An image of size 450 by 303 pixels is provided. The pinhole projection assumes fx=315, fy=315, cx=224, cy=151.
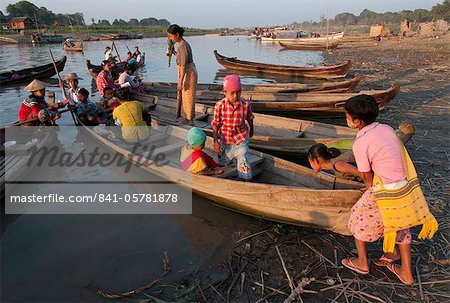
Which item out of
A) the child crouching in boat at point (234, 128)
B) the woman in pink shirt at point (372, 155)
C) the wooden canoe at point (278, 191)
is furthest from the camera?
the child crouching in boat at point (234, 128)

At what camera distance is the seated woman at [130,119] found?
6.33 metres

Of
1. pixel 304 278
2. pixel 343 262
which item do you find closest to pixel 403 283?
pixel 343 262

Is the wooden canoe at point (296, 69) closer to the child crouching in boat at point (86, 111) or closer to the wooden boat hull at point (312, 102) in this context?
the wooden boat hull at point (312, 102)

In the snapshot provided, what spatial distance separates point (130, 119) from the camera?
6.38 m

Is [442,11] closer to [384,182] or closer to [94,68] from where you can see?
[94,68]

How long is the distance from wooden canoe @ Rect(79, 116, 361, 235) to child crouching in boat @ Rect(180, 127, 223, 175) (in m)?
0.13

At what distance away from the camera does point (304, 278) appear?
3482mm

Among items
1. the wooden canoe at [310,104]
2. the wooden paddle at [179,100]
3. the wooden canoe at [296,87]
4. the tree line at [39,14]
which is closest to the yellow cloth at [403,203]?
the wooden paddle at [179,100]

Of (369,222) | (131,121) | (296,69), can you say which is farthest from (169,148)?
(296,69)

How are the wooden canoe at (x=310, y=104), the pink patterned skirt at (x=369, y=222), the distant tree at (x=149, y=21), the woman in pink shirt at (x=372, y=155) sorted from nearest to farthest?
the woman in pink shirt at (x=372, y=155) < the pink patterned skirt at (x=369, y=222) < the wooden canoe at (x=310, y=104) < the distant tree at (x=149, y=21)

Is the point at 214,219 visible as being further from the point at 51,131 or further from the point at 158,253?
the point at 51,131

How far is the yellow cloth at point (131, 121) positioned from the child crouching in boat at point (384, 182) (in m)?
4.58

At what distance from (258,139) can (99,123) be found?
432cm

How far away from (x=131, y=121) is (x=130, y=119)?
4 centimetres
